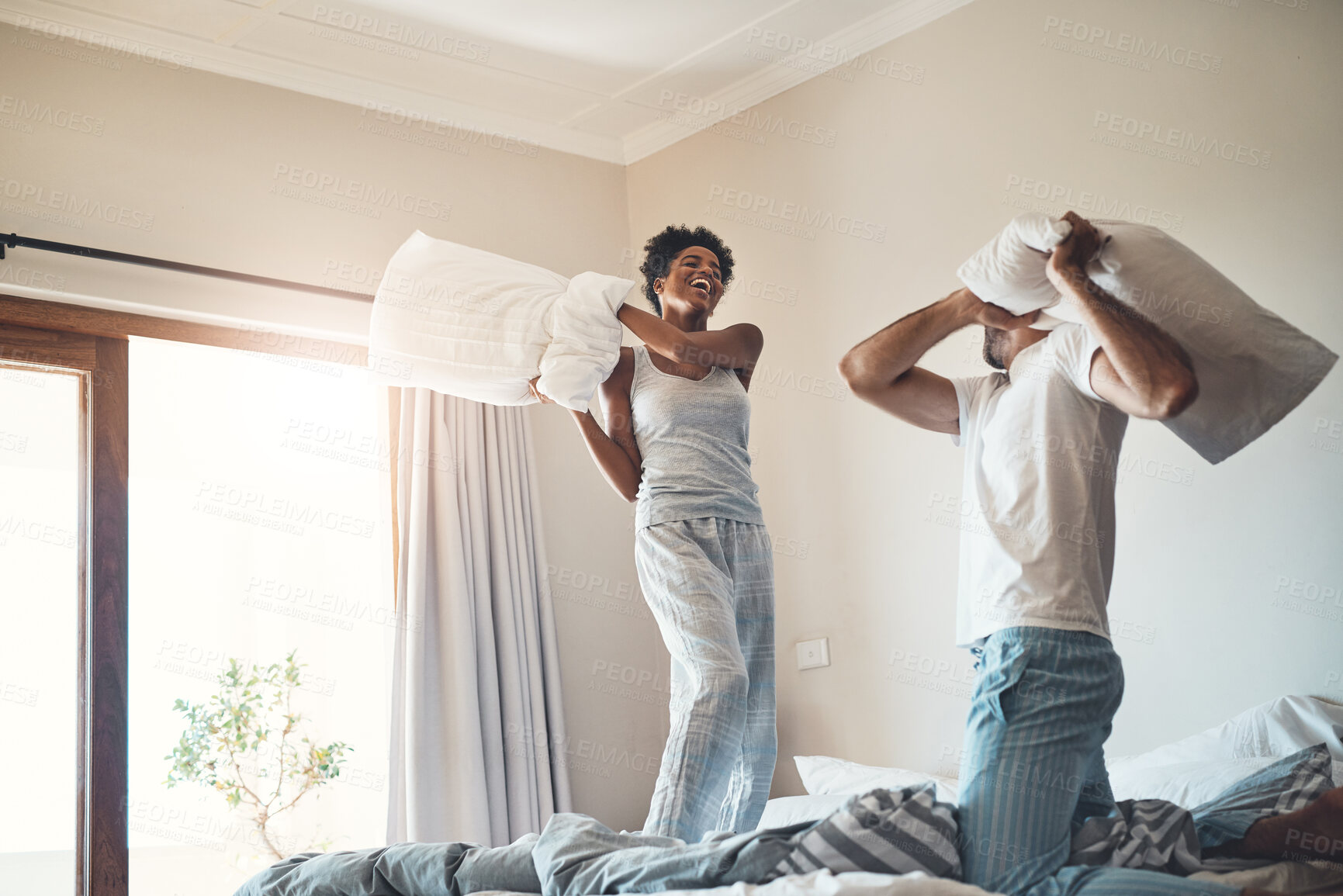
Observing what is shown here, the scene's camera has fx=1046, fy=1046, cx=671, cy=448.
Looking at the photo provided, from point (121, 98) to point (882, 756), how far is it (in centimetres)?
294

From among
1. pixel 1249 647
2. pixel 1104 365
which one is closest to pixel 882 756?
pixel 1249 647

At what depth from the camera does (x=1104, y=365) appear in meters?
1.41

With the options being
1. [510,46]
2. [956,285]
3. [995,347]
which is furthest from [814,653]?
[510,46]

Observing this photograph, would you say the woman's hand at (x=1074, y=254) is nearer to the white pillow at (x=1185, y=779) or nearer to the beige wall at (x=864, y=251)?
the white pillow at (x=1185, y=779)

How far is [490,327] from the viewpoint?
7.03ft

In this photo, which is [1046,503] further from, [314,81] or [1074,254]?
[314,81]

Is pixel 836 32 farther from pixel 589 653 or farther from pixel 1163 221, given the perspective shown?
pixel 589 653

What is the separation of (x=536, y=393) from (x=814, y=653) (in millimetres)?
1513

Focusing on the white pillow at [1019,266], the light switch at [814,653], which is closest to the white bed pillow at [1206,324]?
the white pillow at [1019,266]

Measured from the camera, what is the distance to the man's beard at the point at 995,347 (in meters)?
1.70

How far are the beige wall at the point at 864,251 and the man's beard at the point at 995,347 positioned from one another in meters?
0.99

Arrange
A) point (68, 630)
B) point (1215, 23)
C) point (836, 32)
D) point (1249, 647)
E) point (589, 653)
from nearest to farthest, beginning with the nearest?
point (1249, 647) → point (1215, 23) → point (68, 630) → point (836, 32) → point (589, 653)

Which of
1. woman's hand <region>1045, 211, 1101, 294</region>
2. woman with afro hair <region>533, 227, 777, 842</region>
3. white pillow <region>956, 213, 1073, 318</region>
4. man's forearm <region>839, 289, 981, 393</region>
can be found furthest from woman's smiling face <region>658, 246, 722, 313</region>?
woman's hand <region>1045, 211, 1101, 294</region>

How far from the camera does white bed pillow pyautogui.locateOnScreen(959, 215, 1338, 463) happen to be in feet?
4.66
